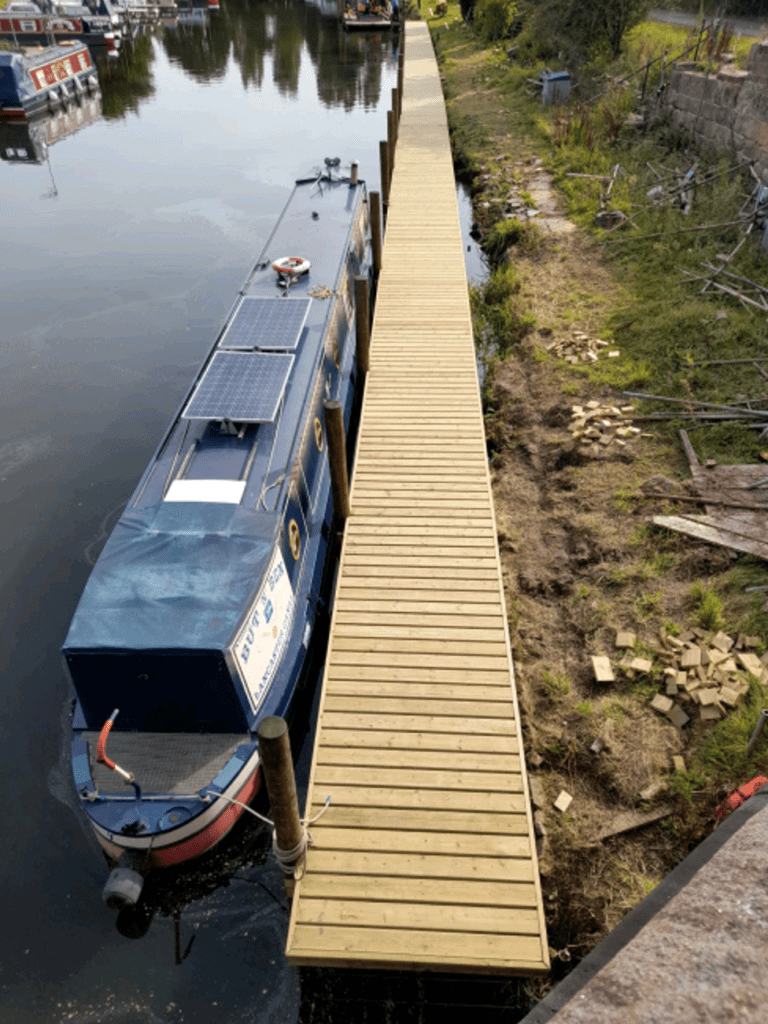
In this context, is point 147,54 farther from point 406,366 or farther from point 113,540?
point 113,540

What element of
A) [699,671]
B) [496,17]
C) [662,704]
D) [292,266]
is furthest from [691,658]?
[496,17]

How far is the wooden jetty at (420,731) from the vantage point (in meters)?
6.38

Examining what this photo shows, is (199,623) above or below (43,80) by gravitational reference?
below

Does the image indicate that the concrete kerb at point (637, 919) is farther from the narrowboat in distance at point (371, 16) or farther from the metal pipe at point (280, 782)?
the narrowboat in distance at point (371, 16)

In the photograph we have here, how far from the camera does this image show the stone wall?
17.5 metres

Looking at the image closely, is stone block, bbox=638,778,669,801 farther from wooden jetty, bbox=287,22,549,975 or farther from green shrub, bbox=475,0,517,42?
green shrub, bbox=475,0,517,42

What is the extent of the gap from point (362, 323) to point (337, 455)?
15.3ft

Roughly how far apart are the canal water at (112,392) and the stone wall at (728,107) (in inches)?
517

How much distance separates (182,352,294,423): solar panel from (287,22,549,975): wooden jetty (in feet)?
7.41

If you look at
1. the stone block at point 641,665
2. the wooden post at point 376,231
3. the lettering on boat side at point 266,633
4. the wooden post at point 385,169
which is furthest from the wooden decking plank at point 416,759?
the wooden post at point 385,169

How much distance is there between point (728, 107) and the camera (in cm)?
1933

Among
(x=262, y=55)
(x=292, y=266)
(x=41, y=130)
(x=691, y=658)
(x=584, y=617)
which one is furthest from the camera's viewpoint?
(x=262, y=55)

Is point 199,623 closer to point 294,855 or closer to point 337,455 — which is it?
point 294,855

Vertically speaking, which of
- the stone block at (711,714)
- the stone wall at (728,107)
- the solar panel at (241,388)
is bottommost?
the stone block at (711,714)
